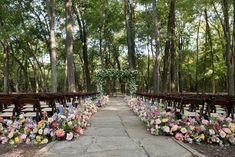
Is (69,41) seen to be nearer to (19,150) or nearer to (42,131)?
(42,131)

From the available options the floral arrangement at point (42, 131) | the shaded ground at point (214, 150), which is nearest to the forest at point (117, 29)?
the floral arrangement at point (42, 131)

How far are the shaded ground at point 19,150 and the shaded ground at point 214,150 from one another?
9.94 feet

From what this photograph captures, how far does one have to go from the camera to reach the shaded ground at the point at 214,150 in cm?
588

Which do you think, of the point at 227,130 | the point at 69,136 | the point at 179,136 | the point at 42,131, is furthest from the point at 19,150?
the point at 227,130

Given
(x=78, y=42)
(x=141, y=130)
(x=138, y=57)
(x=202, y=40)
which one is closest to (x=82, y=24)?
(x=78, y=42)

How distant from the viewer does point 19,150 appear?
5.85 metres

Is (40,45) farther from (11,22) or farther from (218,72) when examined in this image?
(218,72)

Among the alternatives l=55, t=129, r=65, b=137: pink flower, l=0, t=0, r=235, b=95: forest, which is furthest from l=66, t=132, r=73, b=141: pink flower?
l=0, t=0, r=235, b=95: forest

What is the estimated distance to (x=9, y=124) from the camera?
679cm

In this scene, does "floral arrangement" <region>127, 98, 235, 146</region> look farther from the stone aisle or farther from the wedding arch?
the wedding arch

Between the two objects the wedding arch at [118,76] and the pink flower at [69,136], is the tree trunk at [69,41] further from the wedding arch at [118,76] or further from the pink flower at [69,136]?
the pink flower at [69,136]

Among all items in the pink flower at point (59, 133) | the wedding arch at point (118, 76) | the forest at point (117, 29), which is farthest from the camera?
the wedding arch at point (118, 76)

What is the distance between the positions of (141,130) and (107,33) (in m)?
33.3

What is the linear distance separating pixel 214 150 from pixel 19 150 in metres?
3.66
